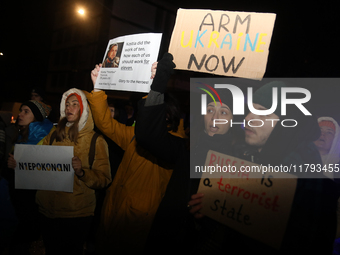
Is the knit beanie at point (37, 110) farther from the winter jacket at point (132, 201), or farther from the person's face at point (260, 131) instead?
the person's face at point (260, 131)

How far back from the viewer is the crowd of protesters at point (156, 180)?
1089mm

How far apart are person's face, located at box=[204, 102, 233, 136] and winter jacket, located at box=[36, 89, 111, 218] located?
1.19m

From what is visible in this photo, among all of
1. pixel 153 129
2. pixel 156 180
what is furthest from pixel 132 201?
pixel 153 129

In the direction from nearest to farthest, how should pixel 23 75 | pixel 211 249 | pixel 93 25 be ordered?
pixel 211 249 < pixel 93 25 < pixel 23 75

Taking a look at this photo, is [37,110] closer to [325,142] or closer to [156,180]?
[156,180]

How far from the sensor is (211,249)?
3.76ft

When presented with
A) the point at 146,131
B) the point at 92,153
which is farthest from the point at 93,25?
the point at 146,131

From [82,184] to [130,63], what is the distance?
1313 millimetres

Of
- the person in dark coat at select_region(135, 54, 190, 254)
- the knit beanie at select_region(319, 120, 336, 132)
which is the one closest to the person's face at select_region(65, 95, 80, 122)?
the person in dark coat at select_region(135, 54, 190, 254)

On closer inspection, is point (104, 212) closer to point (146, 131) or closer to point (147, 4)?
point (146, 131)

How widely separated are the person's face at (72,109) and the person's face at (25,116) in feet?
2.53

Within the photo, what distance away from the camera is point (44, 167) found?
6.94 ft

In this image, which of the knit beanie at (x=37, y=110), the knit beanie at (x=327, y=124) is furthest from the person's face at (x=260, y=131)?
the knit beanie at (x=37, y=110)

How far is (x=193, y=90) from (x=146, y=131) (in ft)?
2.18
